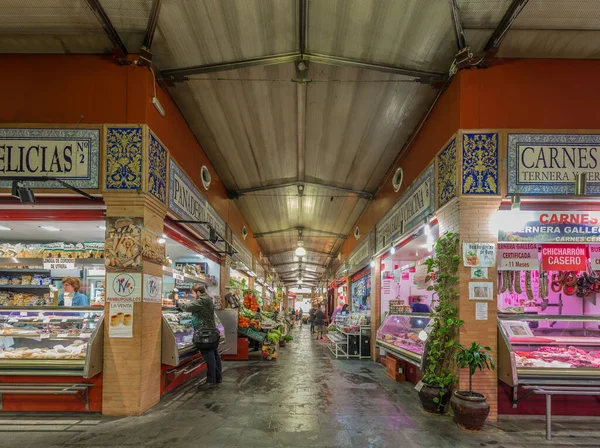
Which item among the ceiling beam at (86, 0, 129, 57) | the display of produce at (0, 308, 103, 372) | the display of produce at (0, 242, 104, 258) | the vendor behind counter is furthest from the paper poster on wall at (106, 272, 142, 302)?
the ceiling beam at (86, 0, 129, 57)

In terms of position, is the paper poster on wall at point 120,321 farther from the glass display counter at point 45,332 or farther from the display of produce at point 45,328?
the display of produce at point 45,328

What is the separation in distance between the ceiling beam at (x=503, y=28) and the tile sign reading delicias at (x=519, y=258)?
2601 millimetres

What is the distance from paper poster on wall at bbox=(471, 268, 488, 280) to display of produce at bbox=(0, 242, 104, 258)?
211 inches

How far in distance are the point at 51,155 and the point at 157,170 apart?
135cm

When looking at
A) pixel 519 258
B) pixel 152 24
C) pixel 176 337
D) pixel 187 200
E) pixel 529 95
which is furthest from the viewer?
pixel 187 200

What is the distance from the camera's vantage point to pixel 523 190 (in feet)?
17.8

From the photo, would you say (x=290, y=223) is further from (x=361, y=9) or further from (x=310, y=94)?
(x=361, y=9)

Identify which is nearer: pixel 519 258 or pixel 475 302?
pixel 475 302

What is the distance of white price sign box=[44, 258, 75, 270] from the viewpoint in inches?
245

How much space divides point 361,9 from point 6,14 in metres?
4.30

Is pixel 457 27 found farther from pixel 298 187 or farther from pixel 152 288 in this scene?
pixel 298 187

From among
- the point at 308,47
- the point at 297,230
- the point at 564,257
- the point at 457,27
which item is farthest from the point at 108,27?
the point at 297,230

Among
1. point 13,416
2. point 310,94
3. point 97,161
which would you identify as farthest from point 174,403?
point 310,94

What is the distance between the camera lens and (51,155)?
5.55m
